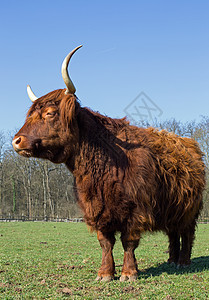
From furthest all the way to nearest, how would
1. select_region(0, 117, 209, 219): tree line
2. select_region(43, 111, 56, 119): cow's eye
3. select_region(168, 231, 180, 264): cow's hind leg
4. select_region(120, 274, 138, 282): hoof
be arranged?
select_region(0, 117, 209, 219): tree line, select_region(168, 231, 180, 264): cow's hind leg, select_region(43, 111, 56, 119): cow's eye, select_region(120, 274, 138, 282): hoof

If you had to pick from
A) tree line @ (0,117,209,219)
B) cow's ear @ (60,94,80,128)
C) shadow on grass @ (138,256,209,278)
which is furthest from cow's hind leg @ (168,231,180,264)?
tree line @ (0,117,209,219)

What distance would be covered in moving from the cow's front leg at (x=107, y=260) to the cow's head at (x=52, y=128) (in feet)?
4.88

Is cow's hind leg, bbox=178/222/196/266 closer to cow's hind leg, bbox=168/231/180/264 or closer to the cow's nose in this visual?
cow's hind leg, bbox=168/231/180/264

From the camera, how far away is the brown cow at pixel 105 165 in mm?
5234

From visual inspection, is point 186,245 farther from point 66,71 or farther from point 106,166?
point 66,71

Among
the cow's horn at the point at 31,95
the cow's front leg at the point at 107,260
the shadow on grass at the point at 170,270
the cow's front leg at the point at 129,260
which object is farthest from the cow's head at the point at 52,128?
the shadow on grass at the point at 170,270

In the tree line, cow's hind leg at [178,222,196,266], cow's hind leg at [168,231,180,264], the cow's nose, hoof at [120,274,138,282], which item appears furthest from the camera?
the tree line

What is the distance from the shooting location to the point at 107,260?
18.0ft

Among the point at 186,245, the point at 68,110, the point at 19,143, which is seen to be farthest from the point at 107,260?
the point at 68,110

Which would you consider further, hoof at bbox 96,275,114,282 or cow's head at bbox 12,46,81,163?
hoof at bbox 96,275,114,282

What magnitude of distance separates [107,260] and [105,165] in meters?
1.57

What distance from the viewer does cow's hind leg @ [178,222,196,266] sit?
22.0 feet

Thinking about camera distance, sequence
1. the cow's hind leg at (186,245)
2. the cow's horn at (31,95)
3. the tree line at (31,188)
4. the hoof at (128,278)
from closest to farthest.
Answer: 1. the hoof at (128,278)
2. the cow's horn at (31,95)
3. the cow's hind leg at (186,245)
4. the tree line at (31,188)

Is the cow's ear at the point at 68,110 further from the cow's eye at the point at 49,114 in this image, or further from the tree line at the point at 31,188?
the tree line at the point at 31,188
